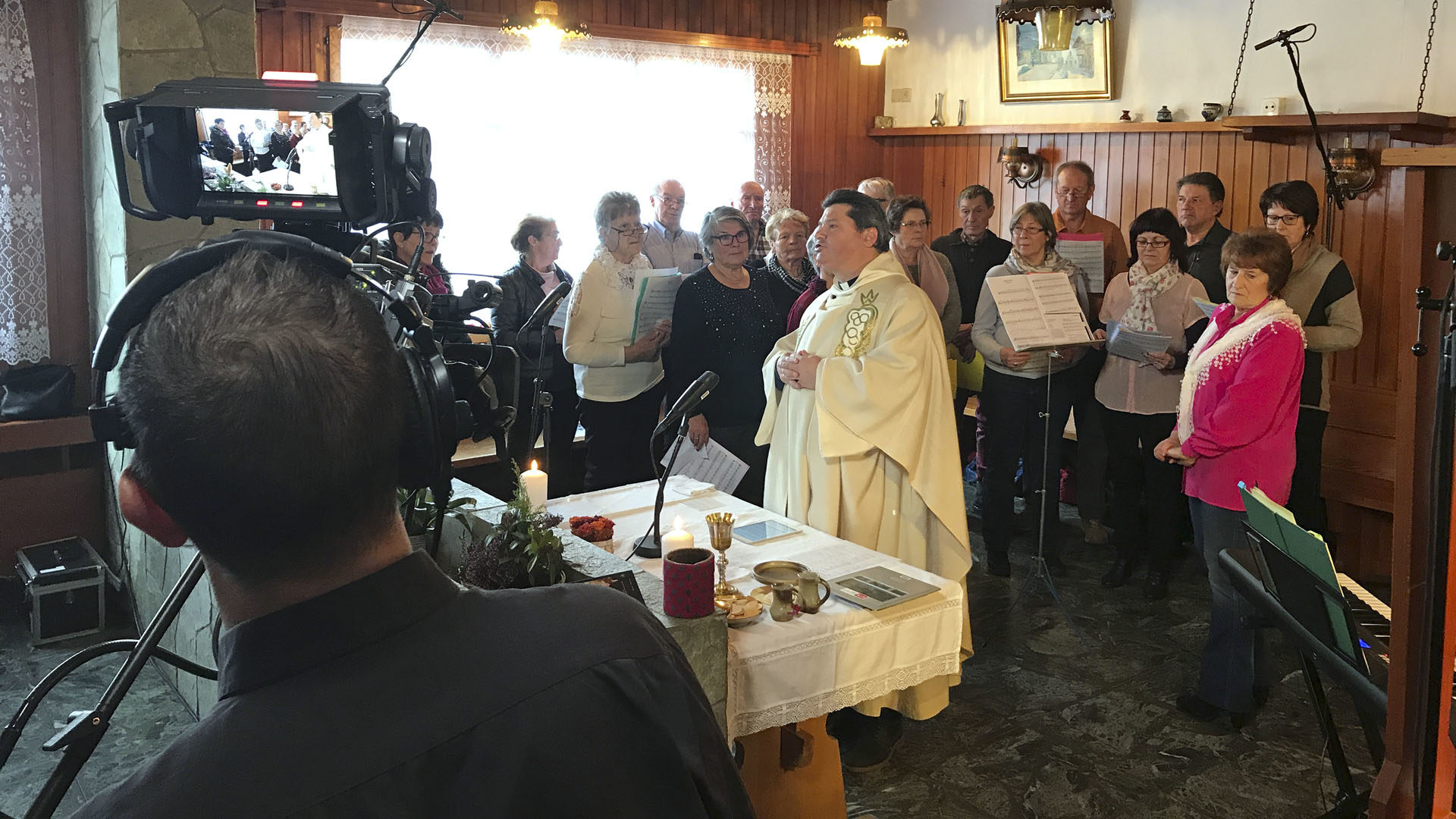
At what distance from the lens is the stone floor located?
288 centimetres

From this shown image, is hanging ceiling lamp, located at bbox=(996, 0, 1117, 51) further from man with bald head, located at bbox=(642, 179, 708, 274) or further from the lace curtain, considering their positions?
the lace curtain

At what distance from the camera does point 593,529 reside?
8.97ft

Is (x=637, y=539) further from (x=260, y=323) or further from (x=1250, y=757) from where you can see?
(x=260, y=323)

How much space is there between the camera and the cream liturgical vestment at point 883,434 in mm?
3254

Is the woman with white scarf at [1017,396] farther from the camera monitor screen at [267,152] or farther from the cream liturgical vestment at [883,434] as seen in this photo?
the camera monitor screen at [267,152]

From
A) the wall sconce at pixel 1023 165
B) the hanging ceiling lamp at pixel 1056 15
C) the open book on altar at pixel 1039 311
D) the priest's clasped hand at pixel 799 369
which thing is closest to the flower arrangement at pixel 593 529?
the priest's clasped hand at pixel 799 369

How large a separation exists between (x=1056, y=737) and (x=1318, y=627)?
133cm

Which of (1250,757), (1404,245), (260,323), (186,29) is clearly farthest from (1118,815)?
(186,29)

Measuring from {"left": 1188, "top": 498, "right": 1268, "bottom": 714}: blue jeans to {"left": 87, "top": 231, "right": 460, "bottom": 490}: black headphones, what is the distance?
9.21 feet

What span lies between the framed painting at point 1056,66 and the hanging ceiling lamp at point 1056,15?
0.31 feet

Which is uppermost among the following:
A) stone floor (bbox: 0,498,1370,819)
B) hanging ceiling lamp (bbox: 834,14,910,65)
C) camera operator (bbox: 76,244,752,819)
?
hanging ceiling lamp (bbox: 834,14,910,65)

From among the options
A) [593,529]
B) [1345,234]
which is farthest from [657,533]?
[1345,234]

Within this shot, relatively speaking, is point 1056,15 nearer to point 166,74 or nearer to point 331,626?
Answer: point 166,74

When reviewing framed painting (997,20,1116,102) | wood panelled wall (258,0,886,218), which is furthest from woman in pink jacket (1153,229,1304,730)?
wood panelled wall (258,0,886,218)
